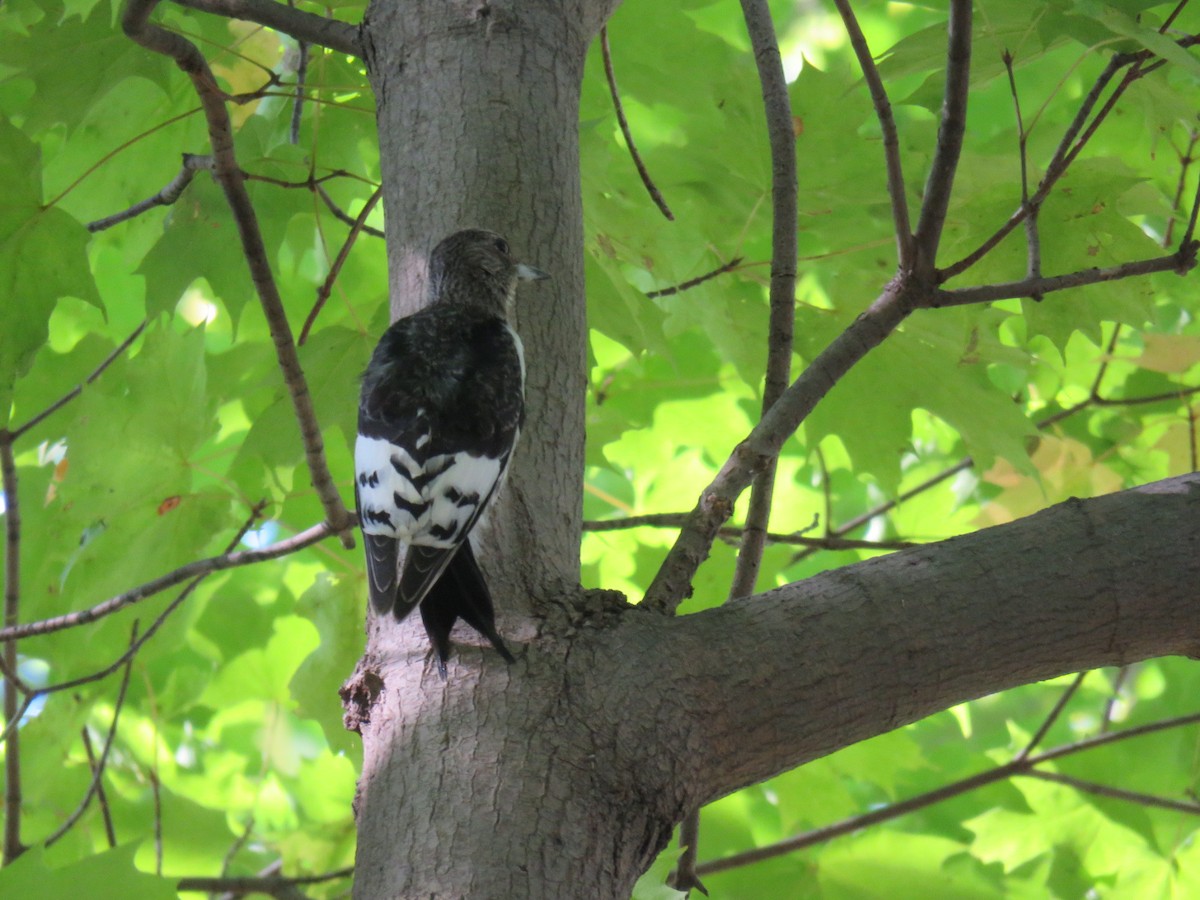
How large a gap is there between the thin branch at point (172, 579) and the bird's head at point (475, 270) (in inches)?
25.6

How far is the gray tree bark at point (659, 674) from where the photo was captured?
1465mm

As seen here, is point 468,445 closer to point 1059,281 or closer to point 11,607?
point 1059,281

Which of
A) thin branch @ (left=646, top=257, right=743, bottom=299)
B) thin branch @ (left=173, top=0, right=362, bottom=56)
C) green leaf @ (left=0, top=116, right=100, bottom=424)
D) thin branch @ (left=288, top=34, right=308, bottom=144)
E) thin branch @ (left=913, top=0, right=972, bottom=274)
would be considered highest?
thin branch @ (left=288, top=34, right=308, bottom=144)

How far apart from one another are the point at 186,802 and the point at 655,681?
2.79 m

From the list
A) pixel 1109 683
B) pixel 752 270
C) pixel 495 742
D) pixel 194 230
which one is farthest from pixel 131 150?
pixel 1109 683

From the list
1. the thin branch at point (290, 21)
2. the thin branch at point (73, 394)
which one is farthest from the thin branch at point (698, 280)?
the thin branch at point (73, 394)

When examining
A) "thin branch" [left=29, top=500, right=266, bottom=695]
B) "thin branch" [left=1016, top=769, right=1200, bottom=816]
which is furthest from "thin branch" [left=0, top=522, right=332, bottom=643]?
"thin branch" [left=1016, top=769, right=1200, bottom=816]

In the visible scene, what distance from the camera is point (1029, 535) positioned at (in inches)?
67.0

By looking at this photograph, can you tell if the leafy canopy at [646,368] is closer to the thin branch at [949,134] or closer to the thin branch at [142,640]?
the thin branch at [142,640]

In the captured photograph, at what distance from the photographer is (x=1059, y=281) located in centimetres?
192

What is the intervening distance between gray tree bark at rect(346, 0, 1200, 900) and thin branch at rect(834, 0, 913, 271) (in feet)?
1.75

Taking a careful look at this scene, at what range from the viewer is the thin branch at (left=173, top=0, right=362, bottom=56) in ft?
7.22

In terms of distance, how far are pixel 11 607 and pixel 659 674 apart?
89.5 inches

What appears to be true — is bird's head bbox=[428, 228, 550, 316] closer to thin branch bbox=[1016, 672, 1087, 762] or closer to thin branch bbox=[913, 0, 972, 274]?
thin branch bbox=[913, 0, 972, 274]
